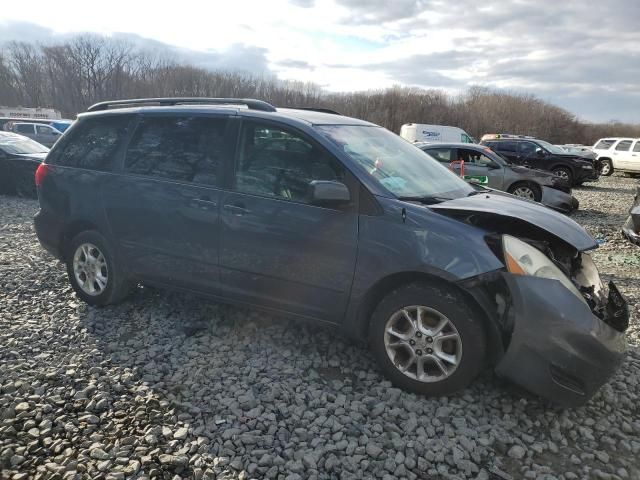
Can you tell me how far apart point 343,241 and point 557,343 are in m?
1.44

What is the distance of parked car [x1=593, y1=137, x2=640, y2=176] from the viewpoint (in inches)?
875

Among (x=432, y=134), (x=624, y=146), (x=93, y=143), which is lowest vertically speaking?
(x=93, y=143)

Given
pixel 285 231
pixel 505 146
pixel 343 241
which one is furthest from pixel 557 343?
pixel 505 146

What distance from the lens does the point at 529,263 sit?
288 centimetres

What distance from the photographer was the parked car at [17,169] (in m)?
10.9

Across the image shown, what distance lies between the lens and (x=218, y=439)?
8.93 ft

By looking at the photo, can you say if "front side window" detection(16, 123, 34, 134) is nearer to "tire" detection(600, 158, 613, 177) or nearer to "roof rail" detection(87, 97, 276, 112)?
"roof rail" detection(87, 97, 276, 112)

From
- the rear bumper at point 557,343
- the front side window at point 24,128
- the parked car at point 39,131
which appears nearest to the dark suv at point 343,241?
the rear bumper at point 557,343

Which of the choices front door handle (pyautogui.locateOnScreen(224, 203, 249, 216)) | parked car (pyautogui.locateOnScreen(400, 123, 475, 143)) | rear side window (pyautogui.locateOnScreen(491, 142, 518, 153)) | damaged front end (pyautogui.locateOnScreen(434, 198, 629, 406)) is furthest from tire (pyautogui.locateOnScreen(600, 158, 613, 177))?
front door handle (pyautogui.locateOnScreen(224, 203, 249, 216))

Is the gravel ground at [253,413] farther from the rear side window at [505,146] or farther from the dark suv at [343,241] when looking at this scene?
the rear side window at [505,146]

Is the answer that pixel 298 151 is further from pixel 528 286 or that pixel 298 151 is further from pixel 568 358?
pixel 568 358

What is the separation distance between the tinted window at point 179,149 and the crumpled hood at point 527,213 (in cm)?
176

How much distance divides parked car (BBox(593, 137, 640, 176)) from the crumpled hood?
75.4 feet

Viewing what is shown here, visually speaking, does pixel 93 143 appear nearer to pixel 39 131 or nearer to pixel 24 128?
pixel 39 131
